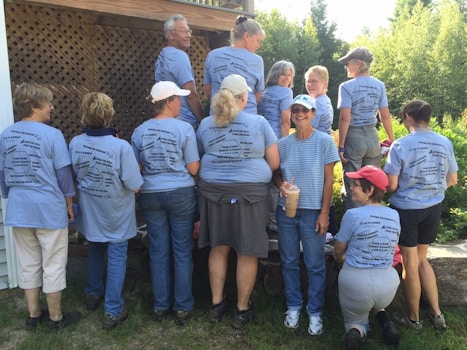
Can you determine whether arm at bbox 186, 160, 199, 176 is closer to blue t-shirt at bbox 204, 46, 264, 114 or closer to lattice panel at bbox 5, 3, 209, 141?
blue t-shirt at bbox 204, 46, 264, 114

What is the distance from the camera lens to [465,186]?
4969 mm

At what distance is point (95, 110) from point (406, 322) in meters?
2.98

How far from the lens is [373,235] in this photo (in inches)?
116

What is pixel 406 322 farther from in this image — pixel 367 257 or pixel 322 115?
pixel 322 115

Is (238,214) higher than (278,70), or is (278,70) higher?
(278,70)

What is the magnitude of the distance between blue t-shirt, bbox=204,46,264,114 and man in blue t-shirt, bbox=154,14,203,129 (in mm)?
228

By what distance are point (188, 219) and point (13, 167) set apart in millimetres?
1390

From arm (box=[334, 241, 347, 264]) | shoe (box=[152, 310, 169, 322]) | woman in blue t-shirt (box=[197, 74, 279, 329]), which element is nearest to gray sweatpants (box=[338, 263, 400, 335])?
arm (box=[334, 241, 347, 264])

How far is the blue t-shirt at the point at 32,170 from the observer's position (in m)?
3.08

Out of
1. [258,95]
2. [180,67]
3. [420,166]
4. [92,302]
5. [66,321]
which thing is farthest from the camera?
[258,95]

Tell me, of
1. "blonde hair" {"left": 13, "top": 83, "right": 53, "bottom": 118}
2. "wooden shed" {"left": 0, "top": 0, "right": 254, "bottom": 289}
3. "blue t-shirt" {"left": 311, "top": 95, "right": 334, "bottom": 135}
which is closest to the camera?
"blonde hair" {"left": 13, "top": 83, "right": 53, "bottom": 118}

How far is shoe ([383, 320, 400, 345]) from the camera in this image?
302 centimetres

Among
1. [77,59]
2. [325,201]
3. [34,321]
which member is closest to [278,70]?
[325,201]

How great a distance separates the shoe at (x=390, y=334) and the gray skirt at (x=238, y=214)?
1050mm
